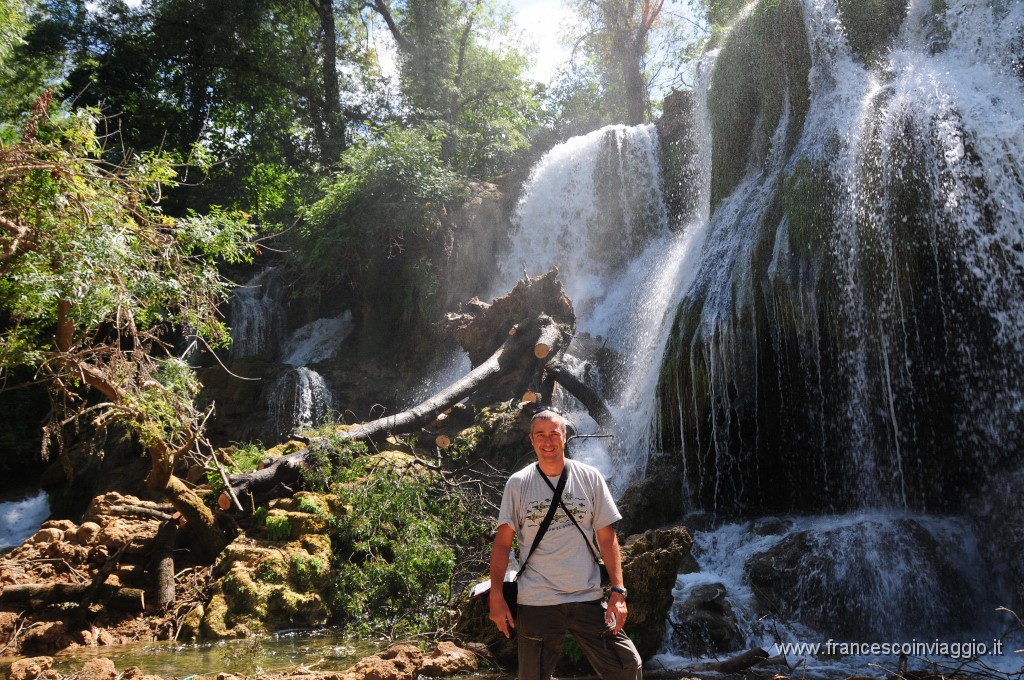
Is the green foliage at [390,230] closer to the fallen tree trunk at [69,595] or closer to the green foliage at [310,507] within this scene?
the green foliage at [310,507]

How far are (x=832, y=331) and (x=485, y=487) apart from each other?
15.5 feet

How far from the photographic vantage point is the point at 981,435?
290 inches

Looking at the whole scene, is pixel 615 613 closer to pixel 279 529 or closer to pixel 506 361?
pixel 279 529

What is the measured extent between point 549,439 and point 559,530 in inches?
15.9

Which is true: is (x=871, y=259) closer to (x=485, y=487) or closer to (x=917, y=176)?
(x=917, y=176)

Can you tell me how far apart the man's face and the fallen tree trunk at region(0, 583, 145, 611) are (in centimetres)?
569

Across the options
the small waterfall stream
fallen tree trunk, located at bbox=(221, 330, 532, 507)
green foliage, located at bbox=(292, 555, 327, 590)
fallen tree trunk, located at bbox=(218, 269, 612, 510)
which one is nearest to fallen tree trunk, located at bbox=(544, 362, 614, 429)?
fallen tree trunk, located at bbox=(218, 269, 612, 510)

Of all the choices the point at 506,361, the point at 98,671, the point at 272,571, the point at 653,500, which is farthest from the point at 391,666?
the point at 506,361

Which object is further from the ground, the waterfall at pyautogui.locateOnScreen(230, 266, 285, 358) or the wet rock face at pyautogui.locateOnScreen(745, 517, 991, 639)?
the waterfall at pyautogui.locateOnScreen(230, 266, 285, 358)

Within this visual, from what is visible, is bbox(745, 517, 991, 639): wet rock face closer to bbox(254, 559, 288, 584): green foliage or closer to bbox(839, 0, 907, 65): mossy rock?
bbox(254, 559, 288, 584): green foliage

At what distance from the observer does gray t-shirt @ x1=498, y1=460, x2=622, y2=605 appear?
A: 120 inches

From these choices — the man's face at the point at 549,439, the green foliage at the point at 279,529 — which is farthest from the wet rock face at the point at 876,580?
the green foliage at the point at 279,529

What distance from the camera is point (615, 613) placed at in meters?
3.00

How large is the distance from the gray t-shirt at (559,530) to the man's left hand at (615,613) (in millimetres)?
77
